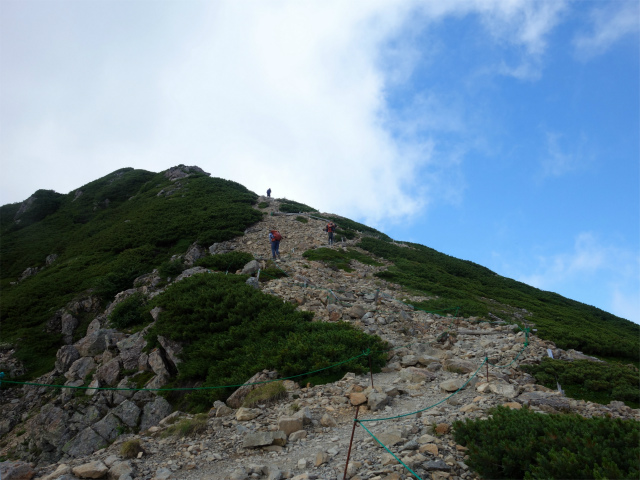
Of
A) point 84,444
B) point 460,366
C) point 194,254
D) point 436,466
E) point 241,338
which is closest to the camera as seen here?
point 436,466

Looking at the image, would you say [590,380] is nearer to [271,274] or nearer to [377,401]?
[377,401]

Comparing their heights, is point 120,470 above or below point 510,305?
below

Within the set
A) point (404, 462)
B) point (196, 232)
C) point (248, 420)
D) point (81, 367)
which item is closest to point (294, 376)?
point (248, 420)

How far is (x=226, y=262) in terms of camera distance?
19281mm

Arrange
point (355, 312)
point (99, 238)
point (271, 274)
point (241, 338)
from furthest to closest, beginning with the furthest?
point (99, 238)
point (271, 274)
point (355, 312)
point (241, 338)

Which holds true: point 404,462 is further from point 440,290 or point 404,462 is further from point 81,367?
point 440,290

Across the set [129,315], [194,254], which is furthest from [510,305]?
[129,315]

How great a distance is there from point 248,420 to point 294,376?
1.53 m

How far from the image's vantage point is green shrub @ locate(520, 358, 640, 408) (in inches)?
322

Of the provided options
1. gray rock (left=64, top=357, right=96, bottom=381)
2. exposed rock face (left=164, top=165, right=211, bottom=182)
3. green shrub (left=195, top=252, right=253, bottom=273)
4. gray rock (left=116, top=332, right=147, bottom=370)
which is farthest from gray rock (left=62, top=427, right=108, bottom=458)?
exposed rock face (left=164, top=165, right=211, bottom=182)

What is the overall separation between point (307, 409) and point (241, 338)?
4716 mm

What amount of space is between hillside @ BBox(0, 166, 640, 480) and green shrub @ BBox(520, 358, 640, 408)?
0.14 feet

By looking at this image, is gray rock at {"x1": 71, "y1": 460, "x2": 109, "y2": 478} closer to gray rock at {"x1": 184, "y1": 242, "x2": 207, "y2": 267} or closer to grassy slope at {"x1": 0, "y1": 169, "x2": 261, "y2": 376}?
grassy slope at {"x1": 0, "y1": 169, "x2": 261, "y2": 376}

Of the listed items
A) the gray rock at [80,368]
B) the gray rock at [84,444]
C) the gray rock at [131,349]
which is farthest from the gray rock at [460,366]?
the gray rock at [80,368]
